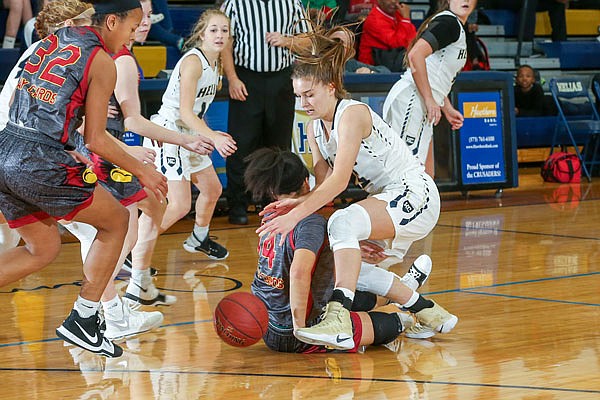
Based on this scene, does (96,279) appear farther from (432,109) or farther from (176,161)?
(432,109)

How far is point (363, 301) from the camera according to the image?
471 cm

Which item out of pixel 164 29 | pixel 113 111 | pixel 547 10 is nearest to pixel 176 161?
pixel 113 111

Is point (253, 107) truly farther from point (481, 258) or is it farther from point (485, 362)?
point (485, 362)

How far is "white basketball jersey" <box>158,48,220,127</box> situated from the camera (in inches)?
263

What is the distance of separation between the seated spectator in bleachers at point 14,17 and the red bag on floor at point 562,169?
589cm

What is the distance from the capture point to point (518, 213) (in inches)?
364

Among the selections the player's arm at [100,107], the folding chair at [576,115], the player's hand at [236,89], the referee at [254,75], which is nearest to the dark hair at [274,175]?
the player's arm at [100,107]

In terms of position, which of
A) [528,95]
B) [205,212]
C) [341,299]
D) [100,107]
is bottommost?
[528,95]

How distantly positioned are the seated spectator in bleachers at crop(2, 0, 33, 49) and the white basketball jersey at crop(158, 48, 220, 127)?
399 centimetres

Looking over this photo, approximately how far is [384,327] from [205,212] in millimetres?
2752

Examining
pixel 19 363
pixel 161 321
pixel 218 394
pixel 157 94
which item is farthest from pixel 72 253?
pixel 218 394

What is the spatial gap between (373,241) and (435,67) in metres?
2.56

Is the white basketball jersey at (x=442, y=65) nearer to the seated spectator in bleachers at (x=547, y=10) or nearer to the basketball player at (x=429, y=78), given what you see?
the basketball player at (x=429, y=78)

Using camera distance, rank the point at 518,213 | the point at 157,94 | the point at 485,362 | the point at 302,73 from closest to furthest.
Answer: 1. the point at 485,362
2. the point at 302,73
3. the point at 157,94
4. the point at 518,213
